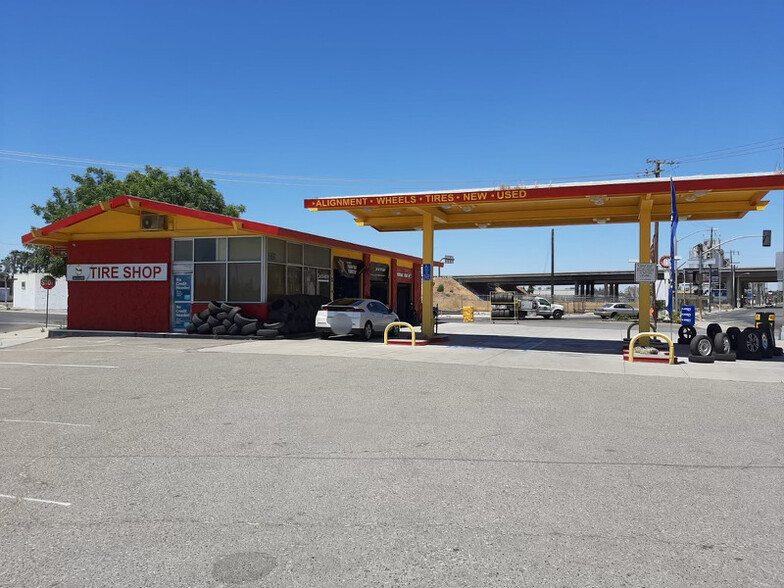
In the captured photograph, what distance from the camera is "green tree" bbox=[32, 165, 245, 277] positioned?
120 feet

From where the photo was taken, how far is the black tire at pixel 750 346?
1606cm

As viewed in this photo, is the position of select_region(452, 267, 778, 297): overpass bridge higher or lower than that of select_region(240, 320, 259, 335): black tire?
higher

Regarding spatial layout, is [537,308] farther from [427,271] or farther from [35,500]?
[35,500]

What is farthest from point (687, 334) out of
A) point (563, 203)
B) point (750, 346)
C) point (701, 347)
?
point (563, 203)

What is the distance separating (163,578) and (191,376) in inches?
326

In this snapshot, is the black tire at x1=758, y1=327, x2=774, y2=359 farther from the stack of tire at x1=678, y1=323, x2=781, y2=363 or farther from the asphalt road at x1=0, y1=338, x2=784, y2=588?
the asphalt road at x1=0, y1=338, x2=784, y2=588

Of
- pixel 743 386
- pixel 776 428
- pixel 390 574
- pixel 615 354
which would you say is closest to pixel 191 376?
pixel 390 574

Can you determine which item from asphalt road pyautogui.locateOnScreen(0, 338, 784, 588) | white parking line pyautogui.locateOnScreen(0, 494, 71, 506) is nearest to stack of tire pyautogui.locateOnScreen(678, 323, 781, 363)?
asphalt road pyautogui.locateOnScreen(0, 338, 784, 588)

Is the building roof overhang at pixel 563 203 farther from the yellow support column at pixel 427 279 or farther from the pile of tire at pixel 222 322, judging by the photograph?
the pile of tire at pixel 222 322

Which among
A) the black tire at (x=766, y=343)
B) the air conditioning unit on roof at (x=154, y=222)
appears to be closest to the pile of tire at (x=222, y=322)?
the air conditioning unit on roof at (x=154, y=222)

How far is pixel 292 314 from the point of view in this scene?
21.6 metres

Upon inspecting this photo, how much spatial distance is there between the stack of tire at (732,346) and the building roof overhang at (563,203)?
3950 millimetres

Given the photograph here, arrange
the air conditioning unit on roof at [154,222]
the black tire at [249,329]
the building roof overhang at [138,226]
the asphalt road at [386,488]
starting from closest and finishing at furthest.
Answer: the asphalt road at [386,488], the black tire at [249,329], the building roof overhang at [138,226], the air conditioning unit on roof at [154,222]

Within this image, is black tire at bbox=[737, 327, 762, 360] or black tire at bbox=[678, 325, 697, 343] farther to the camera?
black tire at bbox=[678, 325, 697, 343]
